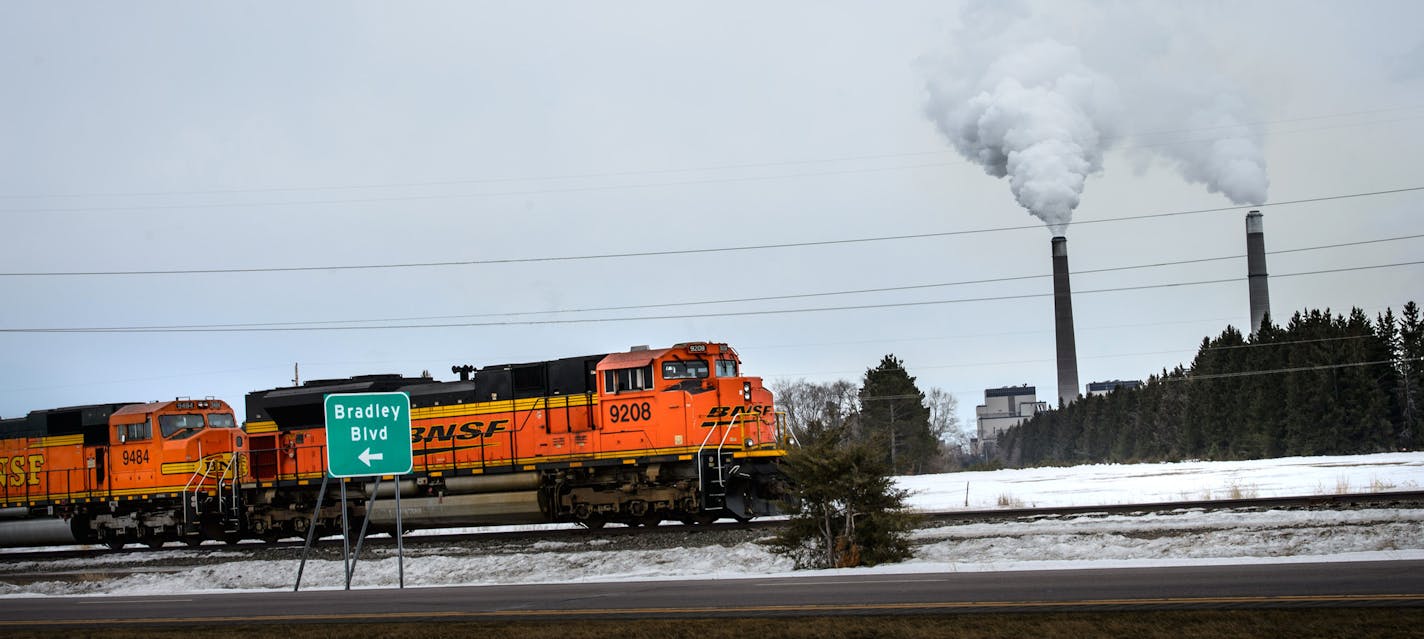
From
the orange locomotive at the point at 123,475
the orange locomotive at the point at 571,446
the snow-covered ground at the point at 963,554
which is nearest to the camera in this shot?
the snow-covered ground at the point at 963,554

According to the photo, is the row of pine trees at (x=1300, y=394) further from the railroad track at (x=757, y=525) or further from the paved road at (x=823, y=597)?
the paved road at (x=823, y=597)

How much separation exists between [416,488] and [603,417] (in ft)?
18.9

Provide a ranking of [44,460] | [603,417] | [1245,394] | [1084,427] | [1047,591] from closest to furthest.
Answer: [1047,591]
[603,417]
[44,460]
[1245,394]
[1084,427]

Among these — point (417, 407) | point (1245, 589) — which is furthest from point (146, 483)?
point (1245, 589)

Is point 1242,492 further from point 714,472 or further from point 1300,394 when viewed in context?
point 1300,394

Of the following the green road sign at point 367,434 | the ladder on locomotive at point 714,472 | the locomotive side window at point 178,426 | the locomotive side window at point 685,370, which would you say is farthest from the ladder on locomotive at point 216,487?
the green road sign at point 367,434

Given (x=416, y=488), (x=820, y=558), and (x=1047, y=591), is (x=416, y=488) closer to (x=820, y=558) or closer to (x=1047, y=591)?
(x=820, y=558)

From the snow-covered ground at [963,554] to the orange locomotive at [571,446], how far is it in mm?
2284

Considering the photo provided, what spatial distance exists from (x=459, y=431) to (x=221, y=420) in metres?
9.50

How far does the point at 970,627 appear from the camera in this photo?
11180mm

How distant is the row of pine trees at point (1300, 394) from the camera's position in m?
60.2

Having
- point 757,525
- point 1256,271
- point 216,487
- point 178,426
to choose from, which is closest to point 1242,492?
point 757,525

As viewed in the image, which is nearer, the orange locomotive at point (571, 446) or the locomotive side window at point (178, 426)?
the orange locomotive at point (571, 446)

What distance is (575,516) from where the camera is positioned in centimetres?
2720
